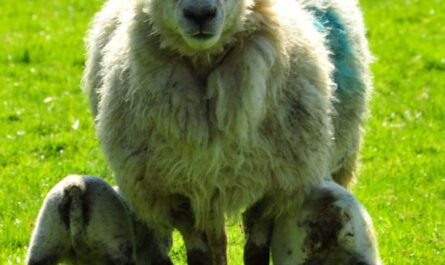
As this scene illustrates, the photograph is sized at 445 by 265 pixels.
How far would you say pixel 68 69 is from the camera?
9297mm

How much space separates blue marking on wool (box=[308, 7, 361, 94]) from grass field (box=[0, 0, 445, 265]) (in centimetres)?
91

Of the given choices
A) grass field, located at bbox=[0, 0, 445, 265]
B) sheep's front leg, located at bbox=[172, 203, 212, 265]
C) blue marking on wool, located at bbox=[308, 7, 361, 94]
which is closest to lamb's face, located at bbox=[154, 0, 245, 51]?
sheep's front leg, located at bbox=[172, 203, 212, 265]

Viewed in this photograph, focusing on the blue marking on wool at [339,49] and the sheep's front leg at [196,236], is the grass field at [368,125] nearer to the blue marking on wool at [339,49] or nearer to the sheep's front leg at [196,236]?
the sheep's front leg at [196,236]

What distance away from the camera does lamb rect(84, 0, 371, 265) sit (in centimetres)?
434

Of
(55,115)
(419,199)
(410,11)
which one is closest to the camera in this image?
(419,199)

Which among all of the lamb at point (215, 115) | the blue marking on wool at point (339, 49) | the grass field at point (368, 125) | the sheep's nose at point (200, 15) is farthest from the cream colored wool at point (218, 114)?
the grass field at point (368, 125)

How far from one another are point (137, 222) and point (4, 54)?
508cm

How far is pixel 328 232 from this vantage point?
4.56 m

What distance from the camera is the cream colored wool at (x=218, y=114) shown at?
435cm

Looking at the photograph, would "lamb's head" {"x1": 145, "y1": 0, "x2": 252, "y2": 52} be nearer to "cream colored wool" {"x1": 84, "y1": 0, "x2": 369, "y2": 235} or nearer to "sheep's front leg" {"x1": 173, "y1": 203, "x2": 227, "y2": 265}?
"cream colored wool" {"x1": 84, "y1": 0, "x2": 369, "y2": 235}

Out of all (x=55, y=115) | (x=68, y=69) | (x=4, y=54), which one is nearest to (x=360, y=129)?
(x=55, y=115)

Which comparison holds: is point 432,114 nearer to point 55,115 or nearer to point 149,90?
point 55,115

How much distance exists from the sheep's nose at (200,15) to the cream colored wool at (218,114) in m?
0.15

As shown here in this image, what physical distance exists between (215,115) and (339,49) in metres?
1.25
